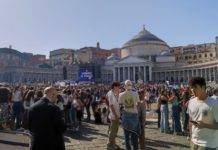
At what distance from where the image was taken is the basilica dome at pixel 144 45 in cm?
14125

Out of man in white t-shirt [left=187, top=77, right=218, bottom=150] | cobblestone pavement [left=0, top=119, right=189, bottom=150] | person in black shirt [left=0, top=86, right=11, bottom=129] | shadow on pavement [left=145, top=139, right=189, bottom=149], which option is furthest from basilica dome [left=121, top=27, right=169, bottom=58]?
man in white t-shirt [left=187, top=77, right=218, bottom=150]

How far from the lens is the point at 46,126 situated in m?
6.71

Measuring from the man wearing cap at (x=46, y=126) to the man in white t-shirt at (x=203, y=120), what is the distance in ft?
6.97

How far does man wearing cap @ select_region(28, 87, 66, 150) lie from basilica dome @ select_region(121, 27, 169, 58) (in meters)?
135

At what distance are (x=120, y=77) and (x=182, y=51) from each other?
3611 cm

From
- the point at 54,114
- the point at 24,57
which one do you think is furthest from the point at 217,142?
the point at 24,57

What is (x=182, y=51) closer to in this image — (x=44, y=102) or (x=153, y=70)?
(x=153, y=70)

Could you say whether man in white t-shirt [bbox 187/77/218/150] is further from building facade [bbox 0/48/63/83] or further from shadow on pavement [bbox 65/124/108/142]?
building facade [bbox 0/48/63/83]

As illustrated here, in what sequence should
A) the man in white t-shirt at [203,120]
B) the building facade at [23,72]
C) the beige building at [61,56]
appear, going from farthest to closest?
the beige building at [61,56] → the building facade at [23,72] → the man in white t-shirt at [203,120]

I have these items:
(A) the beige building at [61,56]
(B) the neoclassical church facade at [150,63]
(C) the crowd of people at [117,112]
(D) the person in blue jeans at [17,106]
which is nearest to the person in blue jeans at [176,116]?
(C) the crowd of people at [117,112]

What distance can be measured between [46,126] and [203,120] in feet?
8.12

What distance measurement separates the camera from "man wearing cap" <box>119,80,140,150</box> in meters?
9.88

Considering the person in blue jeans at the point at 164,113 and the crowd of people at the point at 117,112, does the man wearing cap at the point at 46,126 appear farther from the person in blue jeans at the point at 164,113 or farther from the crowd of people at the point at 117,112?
the person in blue jeans at the point at 164,113

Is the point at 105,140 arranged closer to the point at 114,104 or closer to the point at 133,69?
the point at 114,104
